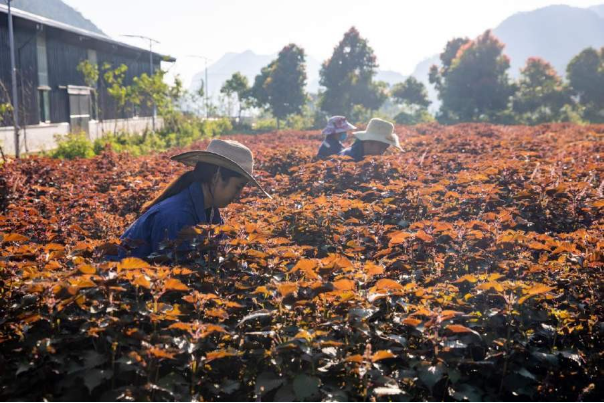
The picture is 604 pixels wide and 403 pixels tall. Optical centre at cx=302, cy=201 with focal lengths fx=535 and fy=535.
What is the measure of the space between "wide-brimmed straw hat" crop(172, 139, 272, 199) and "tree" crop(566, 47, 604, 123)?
3587 centimetres

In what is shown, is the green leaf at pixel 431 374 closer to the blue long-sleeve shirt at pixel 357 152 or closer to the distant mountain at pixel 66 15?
the blue long-sleeve shirt at pixel 357 152

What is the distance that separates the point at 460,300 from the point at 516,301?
216 millimetres

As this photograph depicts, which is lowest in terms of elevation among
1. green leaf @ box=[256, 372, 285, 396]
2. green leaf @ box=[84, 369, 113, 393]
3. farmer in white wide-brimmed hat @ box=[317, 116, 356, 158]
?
green leaf @ box=[256, 372, 285, 396]

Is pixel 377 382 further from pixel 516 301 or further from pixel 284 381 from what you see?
pixel 516 301

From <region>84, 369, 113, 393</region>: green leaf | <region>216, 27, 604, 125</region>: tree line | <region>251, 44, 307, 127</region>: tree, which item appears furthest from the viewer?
<region>251, 44, 307, 127</region>: tree

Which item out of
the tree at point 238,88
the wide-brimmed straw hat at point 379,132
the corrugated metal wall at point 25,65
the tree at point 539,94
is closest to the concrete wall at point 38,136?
the corrugated metal wall at point 25,65

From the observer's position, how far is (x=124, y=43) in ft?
103

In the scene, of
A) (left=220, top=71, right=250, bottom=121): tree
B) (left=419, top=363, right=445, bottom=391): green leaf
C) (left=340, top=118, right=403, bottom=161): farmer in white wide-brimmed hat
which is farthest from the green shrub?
Result: (left=220, top=71, right=250, bottom=121): tree

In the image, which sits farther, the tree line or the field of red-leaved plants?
the tree line

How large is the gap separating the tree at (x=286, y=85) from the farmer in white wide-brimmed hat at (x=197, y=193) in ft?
132

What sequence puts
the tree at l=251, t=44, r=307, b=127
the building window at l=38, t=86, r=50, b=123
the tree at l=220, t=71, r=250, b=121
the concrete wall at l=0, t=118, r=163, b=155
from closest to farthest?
1. the concrete wall at l=0, t=118, r=163, b=155
2. the building window at l=38, t=86, r=50, b=123
3. the tree at l=251, t=44, r=307, b=127
4. the tree at l=220, t=71, r=250, b=121

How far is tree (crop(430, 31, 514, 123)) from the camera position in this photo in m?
34.6

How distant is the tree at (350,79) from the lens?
1570 inches

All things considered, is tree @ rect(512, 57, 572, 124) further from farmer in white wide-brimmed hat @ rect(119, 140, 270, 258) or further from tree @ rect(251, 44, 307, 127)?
farmer in white wide-brimmed hat @ rect(119, 140, 270, 258)
